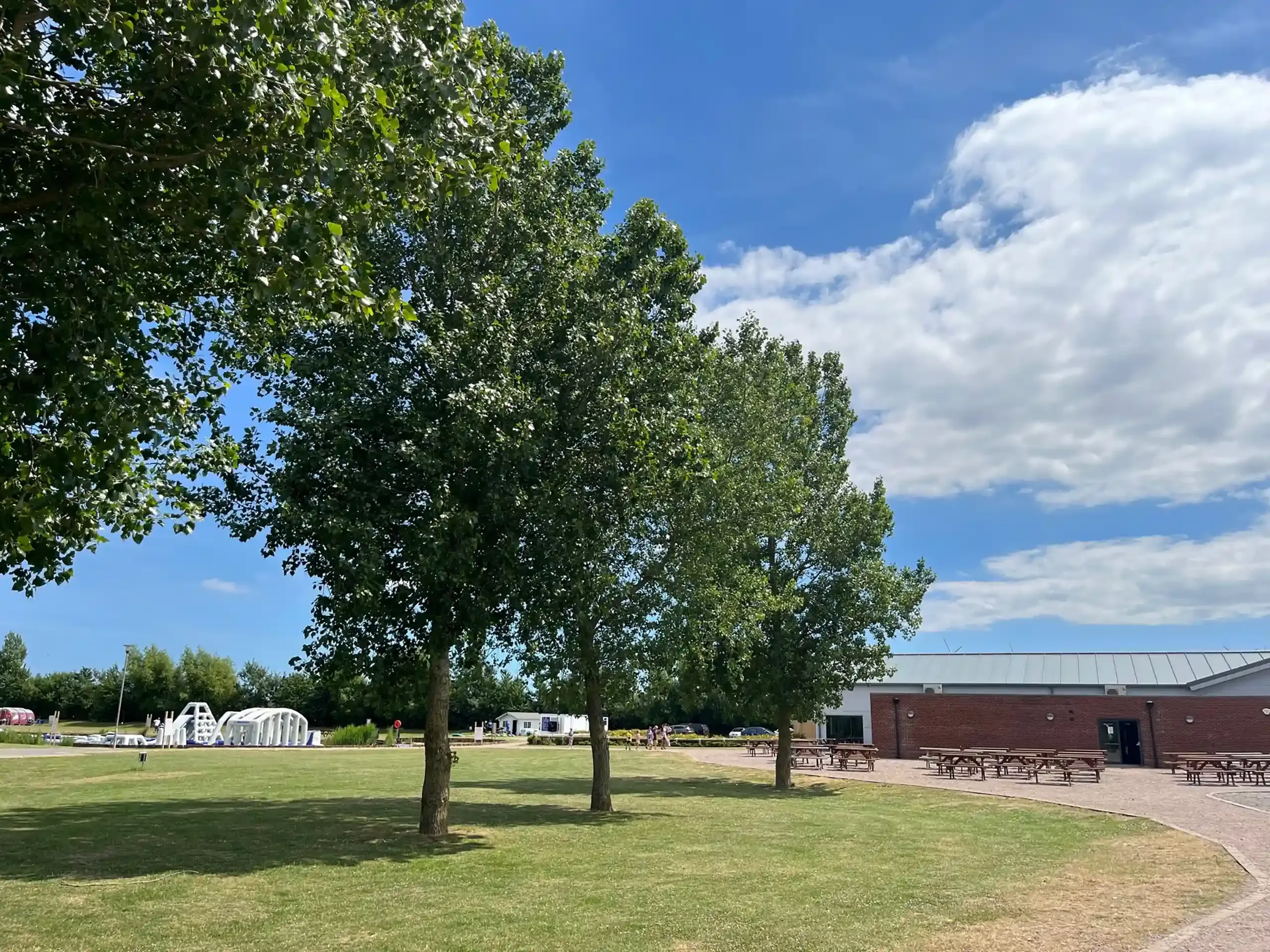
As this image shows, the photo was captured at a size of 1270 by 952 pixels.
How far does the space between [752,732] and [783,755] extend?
5562 centimetres

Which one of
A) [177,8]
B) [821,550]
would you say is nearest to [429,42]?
[177,8]

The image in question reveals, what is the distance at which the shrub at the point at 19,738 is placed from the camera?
47.0 metres

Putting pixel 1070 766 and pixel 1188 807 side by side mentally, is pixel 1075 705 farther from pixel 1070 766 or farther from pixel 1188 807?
pixel 1188 807

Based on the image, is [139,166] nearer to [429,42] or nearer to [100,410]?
[100,410]

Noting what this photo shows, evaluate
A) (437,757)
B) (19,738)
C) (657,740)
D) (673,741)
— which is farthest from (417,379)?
(673,741)

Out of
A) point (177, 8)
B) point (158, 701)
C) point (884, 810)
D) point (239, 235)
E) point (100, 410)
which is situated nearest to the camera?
point (177, 8)

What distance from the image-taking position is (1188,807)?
854 inches

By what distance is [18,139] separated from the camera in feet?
24.1

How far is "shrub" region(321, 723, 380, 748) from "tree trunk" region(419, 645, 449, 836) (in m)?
42.9

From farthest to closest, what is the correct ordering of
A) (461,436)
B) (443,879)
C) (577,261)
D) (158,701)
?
(158,701) < (577,261) < (461,436) < (443,879)

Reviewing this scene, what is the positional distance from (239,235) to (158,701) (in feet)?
286

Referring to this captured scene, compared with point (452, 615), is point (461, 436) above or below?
above

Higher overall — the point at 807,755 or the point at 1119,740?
the point at 1119,740

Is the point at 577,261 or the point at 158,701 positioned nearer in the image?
the point at 577,261
